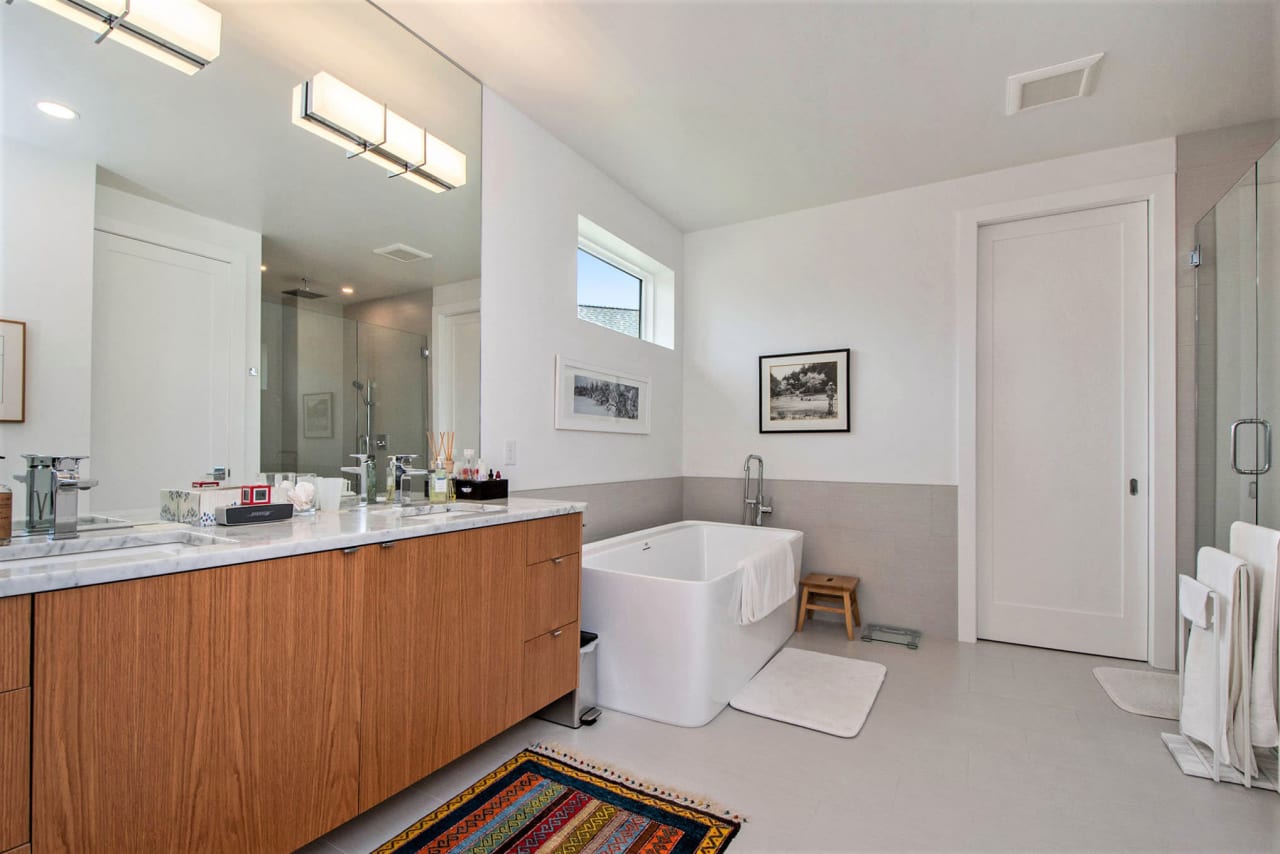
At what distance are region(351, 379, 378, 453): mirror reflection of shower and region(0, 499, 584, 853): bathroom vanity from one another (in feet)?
1.23

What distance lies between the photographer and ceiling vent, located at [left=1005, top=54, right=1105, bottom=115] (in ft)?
8.05

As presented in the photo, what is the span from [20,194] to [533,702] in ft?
6.47

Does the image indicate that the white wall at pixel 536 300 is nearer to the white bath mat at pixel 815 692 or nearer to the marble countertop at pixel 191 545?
the marble countertop at pixel 191 545

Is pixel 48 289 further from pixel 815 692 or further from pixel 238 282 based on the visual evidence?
pixel 815 692

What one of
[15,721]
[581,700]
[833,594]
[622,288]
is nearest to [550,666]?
A: [581,700]

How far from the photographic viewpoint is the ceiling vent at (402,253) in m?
2.39

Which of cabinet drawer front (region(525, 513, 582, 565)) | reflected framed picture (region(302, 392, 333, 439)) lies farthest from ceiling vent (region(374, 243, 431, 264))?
cabinet drawer front (region(525, 513, 582, 565))

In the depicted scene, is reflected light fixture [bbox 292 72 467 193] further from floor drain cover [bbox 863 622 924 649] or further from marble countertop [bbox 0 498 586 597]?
floor drain cover [bbox 863 622 924 649]

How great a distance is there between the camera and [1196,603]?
213 centimetres

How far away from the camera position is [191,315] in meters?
1.69

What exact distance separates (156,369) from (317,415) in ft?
1.64

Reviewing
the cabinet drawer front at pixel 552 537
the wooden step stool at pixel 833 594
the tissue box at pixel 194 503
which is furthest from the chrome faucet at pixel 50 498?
the wooden step stool at pixel 833 594

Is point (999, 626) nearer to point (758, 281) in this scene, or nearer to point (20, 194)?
point (758, 281)

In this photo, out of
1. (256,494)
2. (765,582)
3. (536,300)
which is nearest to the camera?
(256,494)
